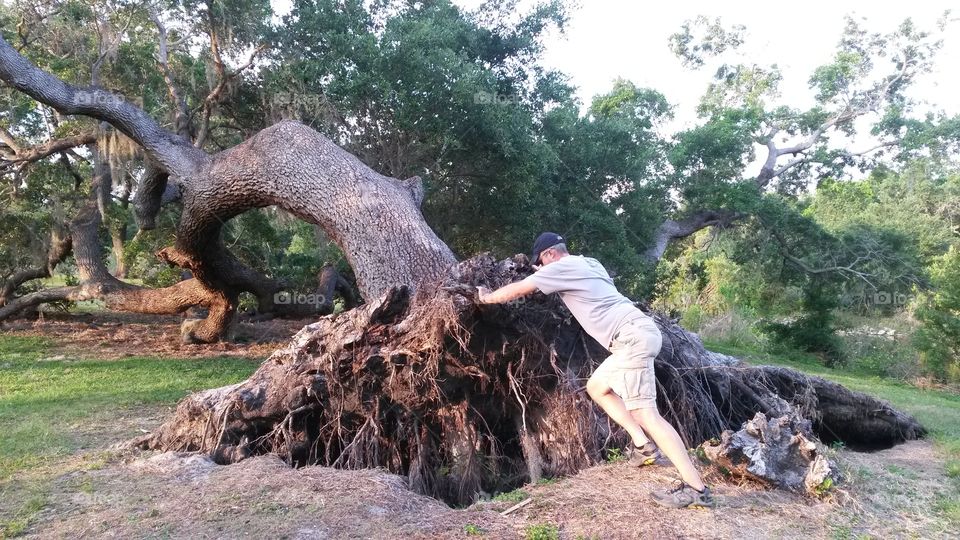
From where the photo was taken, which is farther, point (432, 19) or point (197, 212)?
point (432, 19)

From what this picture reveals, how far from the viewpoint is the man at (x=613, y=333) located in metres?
3.95

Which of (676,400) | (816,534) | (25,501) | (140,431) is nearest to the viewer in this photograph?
(816,534)

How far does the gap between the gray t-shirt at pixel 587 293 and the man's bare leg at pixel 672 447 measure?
0.53 m

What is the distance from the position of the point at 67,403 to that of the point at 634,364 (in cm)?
637

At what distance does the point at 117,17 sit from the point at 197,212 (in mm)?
5371

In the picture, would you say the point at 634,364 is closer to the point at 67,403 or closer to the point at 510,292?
the point at 510,292

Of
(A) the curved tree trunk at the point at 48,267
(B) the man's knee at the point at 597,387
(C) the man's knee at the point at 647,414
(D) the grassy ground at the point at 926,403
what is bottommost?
(D) the grassy ground at the point at 926,403

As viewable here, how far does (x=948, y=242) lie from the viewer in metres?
24.9

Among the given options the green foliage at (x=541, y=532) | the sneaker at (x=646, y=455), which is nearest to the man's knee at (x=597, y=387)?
the sneaker at (x=646, y=455)

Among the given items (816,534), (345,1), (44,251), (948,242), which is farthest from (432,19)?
(948,242)

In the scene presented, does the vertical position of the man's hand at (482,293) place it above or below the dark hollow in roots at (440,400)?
above

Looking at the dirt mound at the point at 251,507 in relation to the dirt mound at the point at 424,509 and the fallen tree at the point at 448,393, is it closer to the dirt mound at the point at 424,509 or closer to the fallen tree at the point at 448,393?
the dirt mound at the point at 424,509

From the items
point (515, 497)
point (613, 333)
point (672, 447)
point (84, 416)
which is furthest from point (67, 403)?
point (672, 447)

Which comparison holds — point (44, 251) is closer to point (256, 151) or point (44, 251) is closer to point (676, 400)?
point (256, 151)
